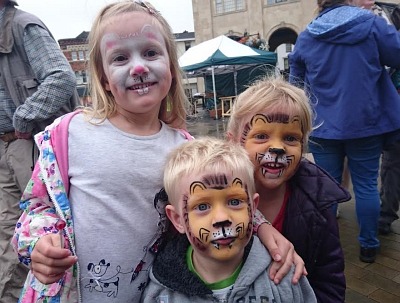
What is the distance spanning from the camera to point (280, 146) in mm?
1479

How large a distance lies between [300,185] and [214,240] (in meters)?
0.55

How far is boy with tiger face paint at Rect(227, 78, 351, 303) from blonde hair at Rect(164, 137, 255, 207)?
130mm

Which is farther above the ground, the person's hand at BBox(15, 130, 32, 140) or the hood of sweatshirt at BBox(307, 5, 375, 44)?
the hood of sweatshirt at BBox(307, 5, 375, 44)

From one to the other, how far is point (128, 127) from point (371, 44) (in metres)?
1.89

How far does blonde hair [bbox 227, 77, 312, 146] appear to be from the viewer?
153cm

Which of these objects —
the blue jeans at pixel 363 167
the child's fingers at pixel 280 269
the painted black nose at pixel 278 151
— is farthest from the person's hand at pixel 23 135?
the blue jeans at pixel 363 167

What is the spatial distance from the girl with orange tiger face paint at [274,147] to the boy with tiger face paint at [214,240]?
109 millimetres

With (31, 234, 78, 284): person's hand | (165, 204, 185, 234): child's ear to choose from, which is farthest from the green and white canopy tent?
(31, 234, 78, 284): person's hand

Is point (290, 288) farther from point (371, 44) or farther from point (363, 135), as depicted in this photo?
point (371, 44)

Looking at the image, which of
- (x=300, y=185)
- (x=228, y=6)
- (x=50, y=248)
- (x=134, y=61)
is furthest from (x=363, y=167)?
(x=228, y=6)

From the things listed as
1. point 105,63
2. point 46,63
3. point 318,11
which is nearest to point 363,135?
point 318,11

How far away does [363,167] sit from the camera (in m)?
2.76

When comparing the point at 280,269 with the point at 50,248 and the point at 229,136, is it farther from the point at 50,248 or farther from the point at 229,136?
the point at 50,248

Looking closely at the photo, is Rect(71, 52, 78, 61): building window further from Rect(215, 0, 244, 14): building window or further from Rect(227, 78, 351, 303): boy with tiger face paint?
Rect(227, 78, 351, 303): boy with tiger face paint
